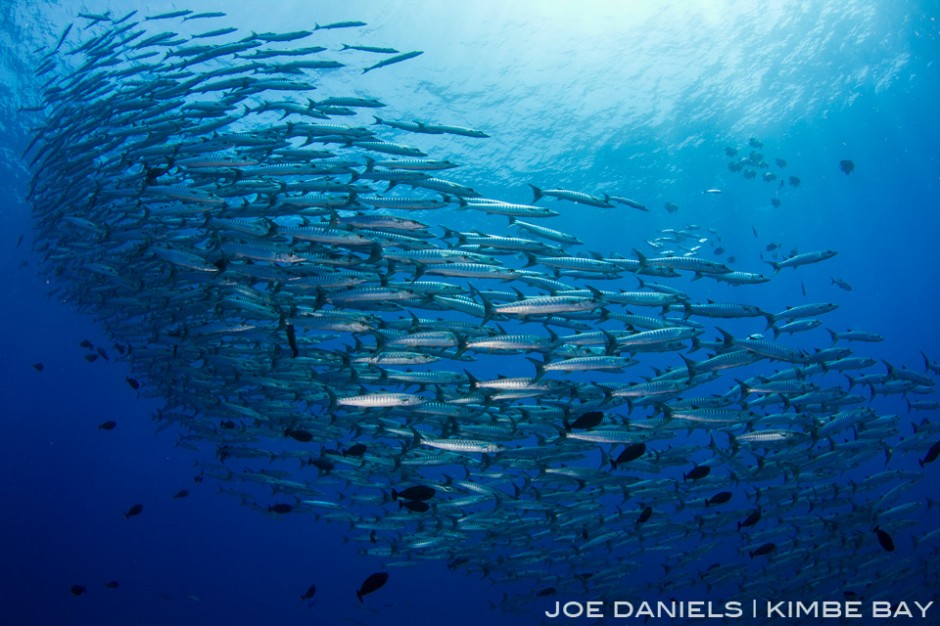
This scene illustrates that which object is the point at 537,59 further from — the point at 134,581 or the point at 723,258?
the point at 134,581

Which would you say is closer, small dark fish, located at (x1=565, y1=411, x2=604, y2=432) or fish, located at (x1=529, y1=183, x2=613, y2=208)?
small dark fish, located at (x1=565, y1=411, x2=604, y2=432)

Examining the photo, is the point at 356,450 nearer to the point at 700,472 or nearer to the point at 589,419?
the point at 589,419

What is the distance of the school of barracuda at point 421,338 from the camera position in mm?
7066

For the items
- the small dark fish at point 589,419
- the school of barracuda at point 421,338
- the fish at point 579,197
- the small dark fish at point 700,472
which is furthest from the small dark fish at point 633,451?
the fish at point 579,197

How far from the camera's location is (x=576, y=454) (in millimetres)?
9352

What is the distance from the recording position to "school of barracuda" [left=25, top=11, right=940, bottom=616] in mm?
7066

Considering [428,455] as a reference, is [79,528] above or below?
above

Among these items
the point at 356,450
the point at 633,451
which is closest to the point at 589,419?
the point at 633,451

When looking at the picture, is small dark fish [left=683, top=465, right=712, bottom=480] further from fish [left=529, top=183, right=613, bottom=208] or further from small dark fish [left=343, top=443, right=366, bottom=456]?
small dark fish [left=343, top=443, right=366, bottom=456]

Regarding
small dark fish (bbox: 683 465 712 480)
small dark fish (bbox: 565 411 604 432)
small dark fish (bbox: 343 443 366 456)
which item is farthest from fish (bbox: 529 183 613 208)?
small dark fish (bbox: 343 443 366 456)

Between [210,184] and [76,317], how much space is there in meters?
29.7

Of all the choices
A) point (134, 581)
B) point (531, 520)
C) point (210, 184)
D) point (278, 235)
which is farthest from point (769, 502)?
point (134, 581)

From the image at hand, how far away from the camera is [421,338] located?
6719mm

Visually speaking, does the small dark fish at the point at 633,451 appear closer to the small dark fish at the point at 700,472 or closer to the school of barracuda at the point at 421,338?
the school of barracuda at the point at 421,338
